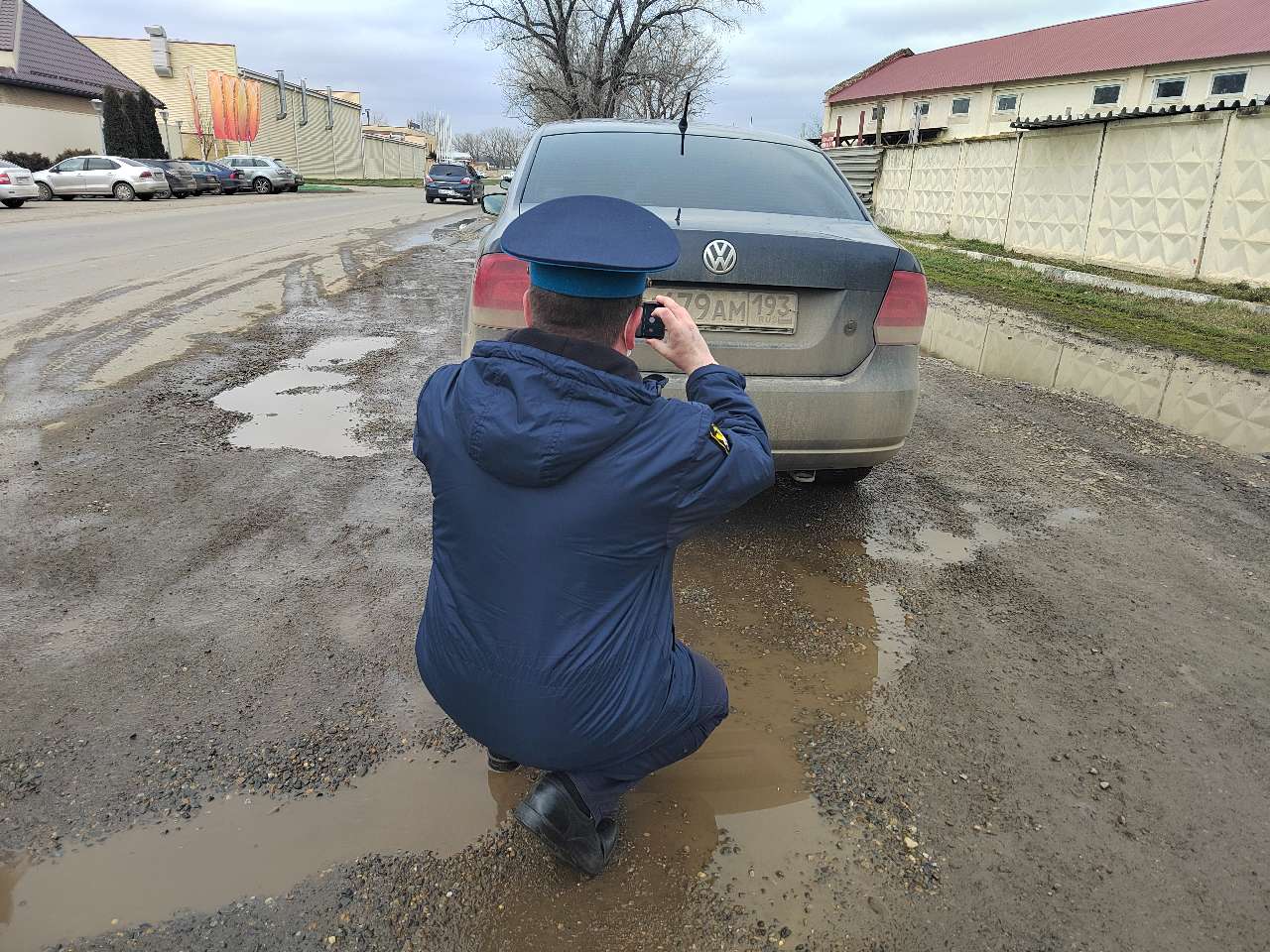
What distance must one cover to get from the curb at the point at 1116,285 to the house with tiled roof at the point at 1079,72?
14.3 m

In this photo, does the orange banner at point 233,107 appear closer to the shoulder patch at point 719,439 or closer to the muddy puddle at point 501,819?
the muddy puddle at point 501,819

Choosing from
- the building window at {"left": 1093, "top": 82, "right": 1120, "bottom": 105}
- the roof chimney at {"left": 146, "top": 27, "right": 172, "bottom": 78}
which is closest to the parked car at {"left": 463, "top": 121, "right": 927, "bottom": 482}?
the building window at {"left": 1093, "top": 82, "right": 1120, "bottom": 105}

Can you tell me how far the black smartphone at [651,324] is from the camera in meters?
1.96

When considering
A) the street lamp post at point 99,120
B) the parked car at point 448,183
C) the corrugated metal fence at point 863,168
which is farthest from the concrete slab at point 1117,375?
the street lamp post at point 99,120

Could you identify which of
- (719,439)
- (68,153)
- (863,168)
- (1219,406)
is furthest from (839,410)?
(68,153)

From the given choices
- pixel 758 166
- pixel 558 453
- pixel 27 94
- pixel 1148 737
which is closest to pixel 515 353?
pixel 558 453

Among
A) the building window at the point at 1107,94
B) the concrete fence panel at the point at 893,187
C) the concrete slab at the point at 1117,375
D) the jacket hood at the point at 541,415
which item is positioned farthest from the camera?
the building window at the point at 1107,94

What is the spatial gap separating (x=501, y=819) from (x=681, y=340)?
4.15 ft

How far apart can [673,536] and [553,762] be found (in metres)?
0.56

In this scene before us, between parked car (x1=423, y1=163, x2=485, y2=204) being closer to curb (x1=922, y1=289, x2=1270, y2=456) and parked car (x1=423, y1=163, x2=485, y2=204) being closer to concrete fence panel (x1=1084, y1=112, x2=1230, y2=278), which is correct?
concrete fence panel (x1=1084, y1=112, x2=1230, y2=278)

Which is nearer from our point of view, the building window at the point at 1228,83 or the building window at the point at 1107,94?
the building window at the point at 1228,83

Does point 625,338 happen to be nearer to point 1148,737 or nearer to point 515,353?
point 515,353

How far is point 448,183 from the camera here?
35.4 m

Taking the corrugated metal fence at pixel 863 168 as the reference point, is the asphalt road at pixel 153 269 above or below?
below
